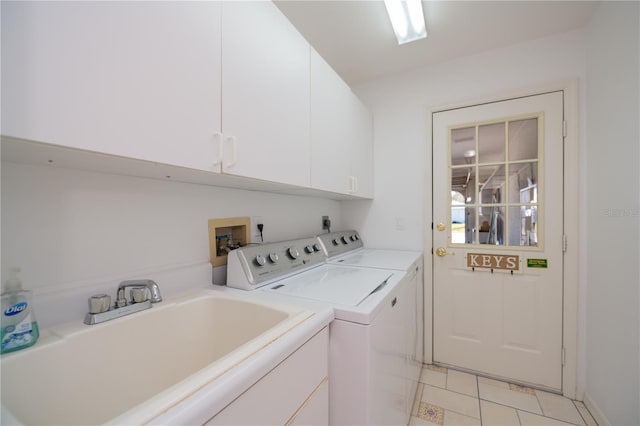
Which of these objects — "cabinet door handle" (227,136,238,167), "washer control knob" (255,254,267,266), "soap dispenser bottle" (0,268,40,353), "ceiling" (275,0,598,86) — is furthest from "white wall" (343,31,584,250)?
"soap dispenser bottle" (0,268,40,353)

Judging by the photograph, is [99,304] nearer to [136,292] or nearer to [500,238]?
[136,292]

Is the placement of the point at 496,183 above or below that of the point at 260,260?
above

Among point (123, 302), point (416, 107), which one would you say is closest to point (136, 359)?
point (123, 302)

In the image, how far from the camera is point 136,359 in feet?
2.68

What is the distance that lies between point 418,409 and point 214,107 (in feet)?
6.85

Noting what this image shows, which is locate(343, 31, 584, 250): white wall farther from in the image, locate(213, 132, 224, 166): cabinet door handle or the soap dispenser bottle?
the soap dispenser bottle

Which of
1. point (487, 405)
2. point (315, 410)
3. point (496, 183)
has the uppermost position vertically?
point (496, 183)

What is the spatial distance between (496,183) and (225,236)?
79.1 inches

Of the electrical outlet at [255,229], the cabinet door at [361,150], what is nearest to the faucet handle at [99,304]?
the electrical outlet at [255,229]

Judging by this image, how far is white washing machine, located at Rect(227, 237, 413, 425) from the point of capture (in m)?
0.88

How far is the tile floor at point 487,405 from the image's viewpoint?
1.59 m

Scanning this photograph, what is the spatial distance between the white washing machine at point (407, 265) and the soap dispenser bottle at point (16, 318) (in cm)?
135

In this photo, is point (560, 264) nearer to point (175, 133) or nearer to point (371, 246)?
point (371, 246)

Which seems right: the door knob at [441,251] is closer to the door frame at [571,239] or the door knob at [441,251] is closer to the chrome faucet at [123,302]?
the door frame at [571,239]
